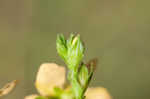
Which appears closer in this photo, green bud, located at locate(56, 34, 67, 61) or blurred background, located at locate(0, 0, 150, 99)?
green bud, located at locate(56, 34, 67, 61)

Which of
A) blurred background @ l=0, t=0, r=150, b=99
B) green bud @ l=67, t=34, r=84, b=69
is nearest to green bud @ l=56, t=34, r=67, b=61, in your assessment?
green bud @ l=67, t=34, r=84, b=69

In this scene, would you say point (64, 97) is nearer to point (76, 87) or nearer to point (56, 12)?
point (76, 87)

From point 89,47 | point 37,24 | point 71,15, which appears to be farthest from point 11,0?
point 89,47

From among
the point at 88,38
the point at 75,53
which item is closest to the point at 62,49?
the point at 75,53

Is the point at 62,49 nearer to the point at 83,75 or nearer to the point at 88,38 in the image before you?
the point at 83,75

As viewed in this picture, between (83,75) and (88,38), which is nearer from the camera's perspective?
(83,75)

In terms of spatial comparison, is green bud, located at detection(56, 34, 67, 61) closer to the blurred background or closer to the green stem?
the green stem

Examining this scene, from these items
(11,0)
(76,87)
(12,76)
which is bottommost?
(12,76)

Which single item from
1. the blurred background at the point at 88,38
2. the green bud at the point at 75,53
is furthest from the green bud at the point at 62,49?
the blurred background at the point at 88,38
